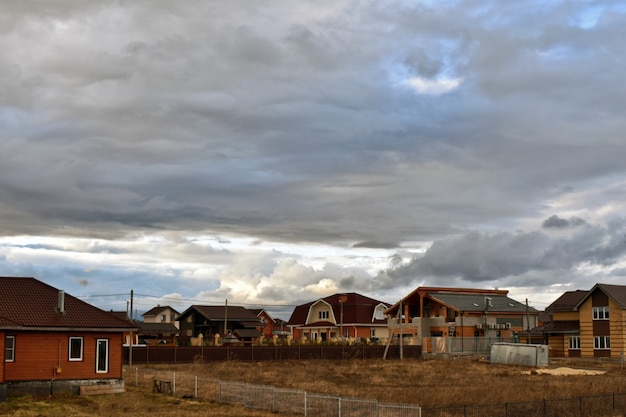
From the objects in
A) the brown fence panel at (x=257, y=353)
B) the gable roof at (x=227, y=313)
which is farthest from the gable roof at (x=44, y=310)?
the gable roof at (x=227, y=313)

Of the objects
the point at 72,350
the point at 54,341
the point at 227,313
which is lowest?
the point at 72,350

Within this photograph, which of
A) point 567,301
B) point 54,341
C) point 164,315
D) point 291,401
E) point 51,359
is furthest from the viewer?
point 164,315

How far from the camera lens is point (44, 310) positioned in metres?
43.6

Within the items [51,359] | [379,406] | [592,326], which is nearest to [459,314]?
[592,326]

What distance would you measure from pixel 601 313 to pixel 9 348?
65167 millimetres

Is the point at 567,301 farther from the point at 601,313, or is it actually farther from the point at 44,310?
the point at 44,310

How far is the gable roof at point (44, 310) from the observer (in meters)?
42.2

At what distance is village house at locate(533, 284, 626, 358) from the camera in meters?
82.4

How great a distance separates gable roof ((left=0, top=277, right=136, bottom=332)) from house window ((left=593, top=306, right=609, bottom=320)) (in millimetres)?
58223

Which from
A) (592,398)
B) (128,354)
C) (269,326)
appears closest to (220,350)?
(128,354)

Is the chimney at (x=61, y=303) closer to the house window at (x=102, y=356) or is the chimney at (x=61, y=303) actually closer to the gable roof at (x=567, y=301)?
the house window at (x=102, y=356)

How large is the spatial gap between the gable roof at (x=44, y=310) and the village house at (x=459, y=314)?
52977mm

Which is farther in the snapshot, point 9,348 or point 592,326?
point 592,326

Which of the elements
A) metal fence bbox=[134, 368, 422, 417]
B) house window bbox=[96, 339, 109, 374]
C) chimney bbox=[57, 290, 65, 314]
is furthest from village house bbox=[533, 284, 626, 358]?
chimney bbox=[57, 290, 65, 314]
